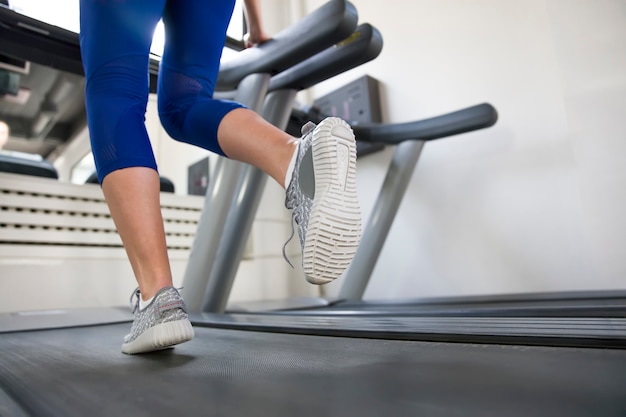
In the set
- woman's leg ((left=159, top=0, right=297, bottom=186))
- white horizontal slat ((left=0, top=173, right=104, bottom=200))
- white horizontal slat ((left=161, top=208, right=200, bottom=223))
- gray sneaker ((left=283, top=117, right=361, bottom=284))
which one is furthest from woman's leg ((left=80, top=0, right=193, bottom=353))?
white horizontal slat ((left=161, top=208, right=200, bottom=223))

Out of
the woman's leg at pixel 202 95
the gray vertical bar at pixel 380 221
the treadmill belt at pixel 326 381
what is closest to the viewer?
the treadmill belt at pixel 326 381

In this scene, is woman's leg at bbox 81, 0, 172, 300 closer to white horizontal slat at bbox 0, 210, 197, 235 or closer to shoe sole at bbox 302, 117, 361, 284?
shoe sole at bbox 302, 117, 361, 284

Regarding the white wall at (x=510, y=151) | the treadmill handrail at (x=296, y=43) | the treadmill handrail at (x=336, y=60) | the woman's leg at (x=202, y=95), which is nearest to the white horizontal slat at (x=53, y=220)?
the treadmill handrail at (x=296, y=43)

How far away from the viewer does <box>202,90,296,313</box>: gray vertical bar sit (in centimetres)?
A: 142

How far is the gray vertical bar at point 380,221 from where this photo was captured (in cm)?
189

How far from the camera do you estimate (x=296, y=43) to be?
1.14 meters

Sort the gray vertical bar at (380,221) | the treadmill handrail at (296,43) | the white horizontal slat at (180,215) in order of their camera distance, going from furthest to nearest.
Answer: the white horizontal slat at (180,215) < the gray vertical bar at (380,221) < the treadmill handrail at (296,43)

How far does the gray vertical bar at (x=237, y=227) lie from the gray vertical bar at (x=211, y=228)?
6cm

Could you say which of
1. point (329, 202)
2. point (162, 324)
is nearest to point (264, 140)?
point (329, 202)

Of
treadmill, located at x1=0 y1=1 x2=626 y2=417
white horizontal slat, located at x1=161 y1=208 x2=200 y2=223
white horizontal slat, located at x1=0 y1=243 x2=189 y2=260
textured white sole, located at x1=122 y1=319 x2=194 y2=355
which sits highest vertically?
white horizontal slat, located at x1=161 y1=208 x2=200 y2=223

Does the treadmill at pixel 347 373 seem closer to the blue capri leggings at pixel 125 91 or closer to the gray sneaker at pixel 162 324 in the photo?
the gray sneaker at pixel 162 324

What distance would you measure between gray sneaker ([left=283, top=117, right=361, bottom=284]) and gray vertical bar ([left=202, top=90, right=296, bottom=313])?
2.53ft

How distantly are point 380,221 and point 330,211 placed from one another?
1280mm

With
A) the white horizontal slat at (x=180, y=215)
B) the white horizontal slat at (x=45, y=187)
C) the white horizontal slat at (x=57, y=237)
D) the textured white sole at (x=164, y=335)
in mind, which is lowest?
the textured white sole at (x=164, y=335)
